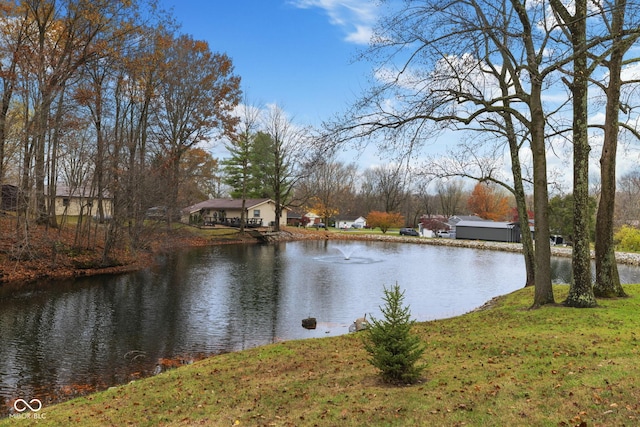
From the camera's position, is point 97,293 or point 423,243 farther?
point 423,243

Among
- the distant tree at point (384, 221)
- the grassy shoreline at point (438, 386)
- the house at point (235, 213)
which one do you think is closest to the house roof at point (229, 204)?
the house at point (235, 213)

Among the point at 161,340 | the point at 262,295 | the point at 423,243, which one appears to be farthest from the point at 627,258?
the point at 161,340

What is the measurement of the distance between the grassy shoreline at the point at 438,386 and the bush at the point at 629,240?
37.4 meters

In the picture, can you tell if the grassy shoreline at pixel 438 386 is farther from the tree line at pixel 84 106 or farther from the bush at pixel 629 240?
the bush at pixel 629 240

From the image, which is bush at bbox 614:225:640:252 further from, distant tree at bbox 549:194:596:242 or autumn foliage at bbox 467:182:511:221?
autumn foliage at bbox 467:182:511:221

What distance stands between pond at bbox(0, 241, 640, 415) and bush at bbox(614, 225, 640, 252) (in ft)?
45.1

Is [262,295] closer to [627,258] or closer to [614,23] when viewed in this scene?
[614,23]

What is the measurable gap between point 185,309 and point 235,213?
140ft

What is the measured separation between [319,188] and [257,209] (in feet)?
58.2

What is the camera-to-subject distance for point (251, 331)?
13227mm

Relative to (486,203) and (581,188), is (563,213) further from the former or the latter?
(581,188)

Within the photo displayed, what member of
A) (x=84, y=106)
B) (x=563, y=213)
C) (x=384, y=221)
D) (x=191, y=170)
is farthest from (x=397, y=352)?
(x=384, y=221)

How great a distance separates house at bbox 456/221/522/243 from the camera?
51.0 metres

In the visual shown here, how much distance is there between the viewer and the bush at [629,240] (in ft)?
130
